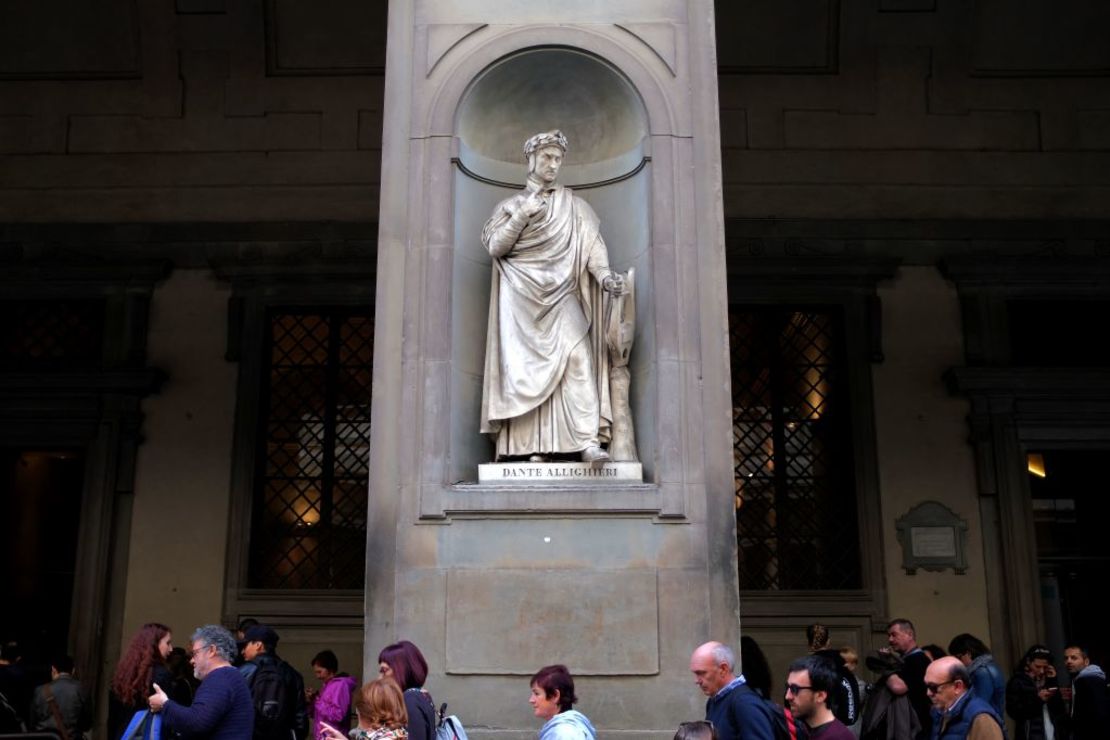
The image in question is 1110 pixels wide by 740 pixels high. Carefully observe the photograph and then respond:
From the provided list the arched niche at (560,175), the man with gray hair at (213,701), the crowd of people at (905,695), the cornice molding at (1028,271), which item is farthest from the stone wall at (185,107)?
the man with gray hair at (213,701)

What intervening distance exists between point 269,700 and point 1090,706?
5280 millimetres

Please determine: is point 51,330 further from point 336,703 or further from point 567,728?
point 567,728

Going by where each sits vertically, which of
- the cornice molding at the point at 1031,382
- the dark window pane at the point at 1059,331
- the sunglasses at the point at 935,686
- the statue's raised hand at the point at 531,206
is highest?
the dark window pane at the point at 1059,331

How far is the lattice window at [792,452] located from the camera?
40.7ft

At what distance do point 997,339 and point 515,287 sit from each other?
6.64 meters

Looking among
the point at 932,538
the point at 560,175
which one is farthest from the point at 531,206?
the point at 932,538

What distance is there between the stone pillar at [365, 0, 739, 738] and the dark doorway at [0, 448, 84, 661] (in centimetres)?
656

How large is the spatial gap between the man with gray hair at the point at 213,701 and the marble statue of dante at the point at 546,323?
284 cm

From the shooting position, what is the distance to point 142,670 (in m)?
5.71

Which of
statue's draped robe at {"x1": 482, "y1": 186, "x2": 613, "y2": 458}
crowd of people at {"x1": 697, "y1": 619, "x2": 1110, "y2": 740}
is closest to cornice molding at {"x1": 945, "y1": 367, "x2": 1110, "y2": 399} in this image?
crowd of people at {"x1": 697, "y1": 619, "x2": 1110, "y2": 740}

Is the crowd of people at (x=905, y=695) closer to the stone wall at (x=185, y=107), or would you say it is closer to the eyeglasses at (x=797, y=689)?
the eyeglasses at (x=797, y=689)

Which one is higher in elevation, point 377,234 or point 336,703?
point 377,234

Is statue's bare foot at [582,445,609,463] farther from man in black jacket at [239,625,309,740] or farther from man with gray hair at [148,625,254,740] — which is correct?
man with gray hair at [148,625,254,740]

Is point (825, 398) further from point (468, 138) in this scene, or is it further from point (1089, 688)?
point (468, 138)
